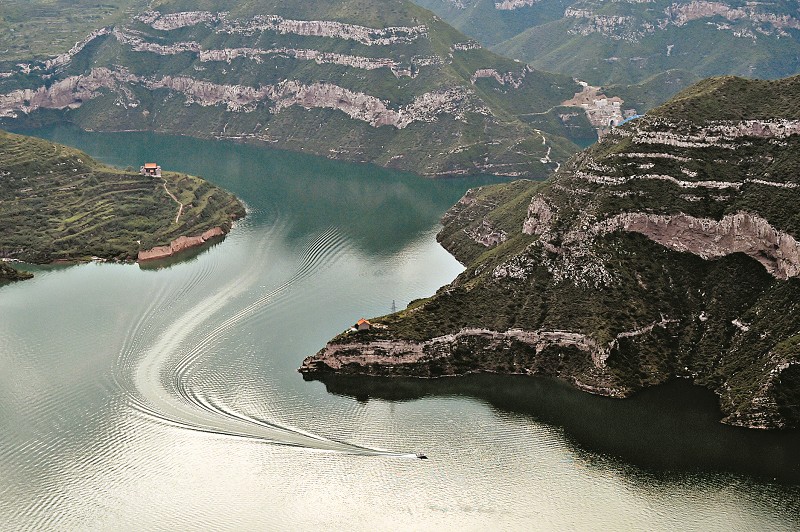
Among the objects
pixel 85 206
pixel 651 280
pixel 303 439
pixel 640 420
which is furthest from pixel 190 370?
pixel 85 206

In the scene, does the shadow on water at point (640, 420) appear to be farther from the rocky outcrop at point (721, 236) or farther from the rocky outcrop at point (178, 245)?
the rocky outcrop at point (178, 245)

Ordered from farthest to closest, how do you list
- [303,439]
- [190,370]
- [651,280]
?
1. [651,280]
2. [190,370]
3. [303,439]

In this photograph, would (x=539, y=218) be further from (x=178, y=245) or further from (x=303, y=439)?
(x=178, y=245)

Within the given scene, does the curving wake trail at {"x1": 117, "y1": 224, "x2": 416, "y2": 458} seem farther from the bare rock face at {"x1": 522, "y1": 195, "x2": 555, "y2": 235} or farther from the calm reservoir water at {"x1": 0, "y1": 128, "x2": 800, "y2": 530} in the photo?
the bare rock face at {"x1": 522, "y1": 195, "x2": 555, "y2": 235}

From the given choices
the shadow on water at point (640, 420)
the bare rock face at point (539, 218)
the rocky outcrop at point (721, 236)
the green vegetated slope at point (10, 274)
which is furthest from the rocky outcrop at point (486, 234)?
A: the green vegetated slope at point (10, 274)

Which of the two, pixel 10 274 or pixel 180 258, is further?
pixel 180 258

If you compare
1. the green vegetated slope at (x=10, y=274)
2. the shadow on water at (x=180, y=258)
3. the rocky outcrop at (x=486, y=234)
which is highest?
the rocky outcrop at (x=486, y=234)
